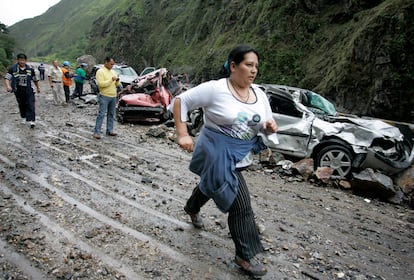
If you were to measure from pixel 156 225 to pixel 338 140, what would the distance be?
13.2 ft

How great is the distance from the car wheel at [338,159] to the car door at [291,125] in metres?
0.42

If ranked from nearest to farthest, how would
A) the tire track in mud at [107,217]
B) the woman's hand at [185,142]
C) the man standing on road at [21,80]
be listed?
the woman's hand at [185,142] < the tire track in mud at [107,217] < the man standing on road at [21,80]

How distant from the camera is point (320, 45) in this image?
1623cm

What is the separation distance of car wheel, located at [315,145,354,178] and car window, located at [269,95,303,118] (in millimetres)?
982

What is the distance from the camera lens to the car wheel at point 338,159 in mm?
5844

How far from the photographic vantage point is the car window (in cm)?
659

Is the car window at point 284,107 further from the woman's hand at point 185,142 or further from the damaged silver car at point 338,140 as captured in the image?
the woman's hand at point 185,142

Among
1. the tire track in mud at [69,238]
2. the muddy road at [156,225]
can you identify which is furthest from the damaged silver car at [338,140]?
the tire track in mud at [69,238]

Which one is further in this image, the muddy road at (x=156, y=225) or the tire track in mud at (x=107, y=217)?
the tire track in mud at (x=107, y=217)

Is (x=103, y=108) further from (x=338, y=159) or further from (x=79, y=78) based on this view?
(x=79, y=78)

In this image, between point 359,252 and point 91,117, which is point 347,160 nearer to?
point 359,252

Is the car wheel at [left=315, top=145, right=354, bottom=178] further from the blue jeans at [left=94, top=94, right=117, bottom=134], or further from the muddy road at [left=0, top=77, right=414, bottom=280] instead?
the blue jeans at [left=94, top=94, right=117, bottom=134]

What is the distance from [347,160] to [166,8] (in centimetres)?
4462

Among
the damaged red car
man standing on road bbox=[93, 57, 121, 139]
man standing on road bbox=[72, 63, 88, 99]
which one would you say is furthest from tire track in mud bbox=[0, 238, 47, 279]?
man standing on road bbox=[72, 63, 88, 99]
